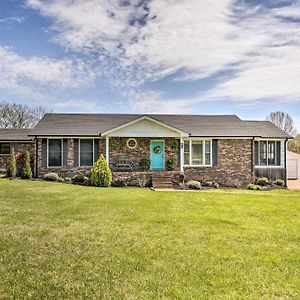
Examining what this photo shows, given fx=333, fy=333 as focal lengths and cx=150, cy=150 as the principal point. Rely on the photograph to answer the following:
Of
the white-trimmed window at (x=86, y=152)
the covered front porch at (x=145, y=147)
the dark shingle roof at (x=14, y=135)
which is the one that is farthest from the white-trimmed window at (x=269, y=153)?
the dark shingle roof at (x=14, y=135)

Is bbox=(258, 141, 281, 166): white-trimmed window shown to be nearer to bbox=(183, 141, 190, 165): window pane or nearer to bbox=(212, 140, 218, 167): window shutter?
bbox=(212, 140, 218, 167): window shutter

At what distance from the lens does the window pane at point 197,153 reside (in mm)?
22141

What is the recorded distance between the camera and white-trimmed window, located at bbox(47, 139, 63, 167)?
2088 cm

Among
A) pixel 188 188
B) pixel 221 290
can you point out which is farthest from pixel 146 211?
pixel 188 188

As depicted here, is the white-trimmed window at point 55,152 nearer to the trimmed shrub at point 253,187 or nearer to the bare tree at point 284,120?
the trimmed shrub at point 253,187

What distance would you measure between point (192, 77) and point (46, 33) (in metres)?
11.7

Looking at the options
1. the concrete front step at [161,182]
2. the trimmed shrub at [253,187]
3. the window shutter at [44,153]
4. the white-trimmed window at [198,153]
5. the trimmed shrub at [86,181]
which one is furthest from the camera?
the white-trimmed window at [198,153]

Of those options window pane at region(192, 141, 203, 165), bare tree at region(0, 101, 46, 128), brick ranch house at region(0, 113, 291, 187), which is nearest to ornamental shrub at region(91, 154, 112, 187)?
brick ranch house at region(0, 113, 291, 187)

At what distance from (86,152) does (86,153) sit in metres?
0.06

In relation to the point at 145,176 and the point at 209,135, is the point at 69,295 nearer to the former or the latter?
the point at 145,176

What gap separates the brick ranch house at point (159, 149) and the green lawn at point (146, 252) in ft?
33.7

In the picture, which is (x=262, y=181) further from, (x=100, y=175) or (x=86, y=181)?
(x=86, y=181)

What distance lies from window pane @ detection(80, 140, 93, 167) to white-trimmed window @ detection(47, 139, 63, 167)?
4.26 feet

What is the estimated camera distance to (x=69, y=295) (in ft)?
14.4
